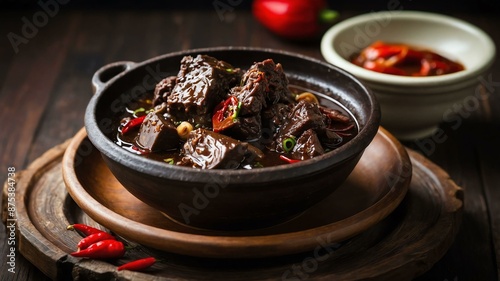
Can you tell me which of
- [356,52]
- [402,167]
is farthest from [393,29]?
[402,167]

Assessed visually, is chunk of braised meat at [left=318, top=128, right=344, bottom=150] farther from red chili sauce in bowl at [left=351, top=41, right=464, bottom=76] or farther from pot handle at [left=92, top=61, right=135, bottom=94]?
red chili sauce in bowl at [left=351, top=41, right=464, bottom=76]

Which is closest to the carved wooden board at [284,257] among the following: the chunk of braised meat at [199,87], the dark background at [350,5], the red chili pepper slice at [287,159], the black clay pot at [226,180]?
the black clay pot at [226,180]

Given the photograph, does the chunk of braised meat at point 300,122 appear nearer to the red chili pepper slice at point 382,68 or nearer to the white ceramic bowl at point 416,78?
the white ceramic bowl at point 416,78

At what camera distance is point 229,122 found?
3334 millimetres

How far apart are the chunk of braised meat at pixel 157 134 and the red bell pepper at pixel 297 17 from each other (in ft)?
10.6

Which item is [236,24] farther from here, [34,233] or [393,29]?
[34,233]

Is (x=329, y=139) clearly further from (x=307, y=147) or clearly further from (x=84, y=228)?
(x=84, y=228)

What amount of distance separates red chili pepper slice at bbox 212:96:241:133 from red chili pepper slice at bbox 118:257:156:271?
2.29ft

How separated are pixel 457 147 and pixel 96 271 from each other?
2.90m

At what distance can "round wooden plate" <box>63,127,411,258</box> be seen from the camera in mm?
3004

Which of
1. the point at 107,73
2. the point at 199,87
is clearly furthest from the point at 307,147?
the point at 107,73

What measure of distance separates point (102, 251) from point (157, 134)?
60cm

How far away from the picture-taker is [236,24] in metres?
6.92

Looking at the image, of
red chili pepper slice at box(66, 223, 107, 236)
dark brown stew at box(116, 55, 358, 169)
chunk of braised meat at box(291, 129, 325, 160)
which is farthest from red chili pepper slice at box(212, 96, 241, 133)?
red chili pepper slice at box(66, 223, 107, 236)
